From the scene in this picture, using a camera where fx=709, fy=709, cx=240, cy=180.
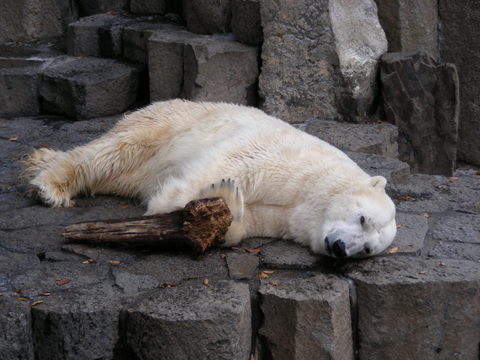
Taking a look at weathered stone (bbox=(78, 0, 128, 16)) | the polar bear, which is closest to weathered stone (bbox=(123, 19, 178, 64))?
weathered stone (bbox=(78, 0, 128, 16))

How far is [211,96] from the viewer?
588 cm

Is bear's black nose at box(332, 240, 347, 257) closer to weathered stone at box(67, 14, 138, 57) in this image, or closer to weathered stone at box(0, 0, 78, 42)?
weathered stone at box(67, 14, 138, 57)

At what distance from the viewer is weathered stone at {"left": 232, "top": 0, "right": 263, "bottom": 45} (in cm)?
590

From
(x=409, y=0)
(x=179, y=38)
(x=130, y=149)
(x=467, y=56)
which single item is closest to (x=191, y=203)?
(x=130, y=149)

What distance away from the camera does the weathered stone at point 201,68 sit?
229 inches

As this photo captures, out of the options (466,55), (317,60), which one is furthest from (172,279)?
(466,55)

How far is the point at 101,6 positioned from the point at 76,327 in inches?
194

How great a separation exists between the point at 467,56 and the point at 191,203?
427cm

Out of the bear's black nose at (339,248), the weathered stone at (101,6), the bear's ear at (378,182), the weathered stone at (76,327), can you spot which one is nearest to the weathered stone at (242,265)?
the bear's black nose at (339,248)

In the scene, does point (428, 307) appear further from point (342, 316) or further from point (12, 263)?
point (12, 263)

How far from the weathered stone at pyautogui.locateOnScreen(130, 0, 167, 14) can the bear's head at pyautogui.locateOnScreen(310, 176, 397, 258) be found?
12.7 ft

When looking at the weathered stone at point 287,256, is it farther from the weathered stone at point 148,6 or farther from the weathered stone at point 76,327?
the weathered stone at point 148,6

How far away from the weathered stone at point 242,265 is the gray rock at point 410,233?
79 centimetres

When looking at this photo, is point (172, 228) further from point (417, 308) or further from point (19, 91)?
point (19, 91)
